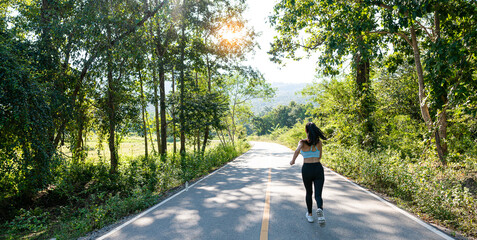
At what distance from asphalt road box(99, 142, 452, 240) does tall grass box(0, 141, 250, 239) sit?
798mm

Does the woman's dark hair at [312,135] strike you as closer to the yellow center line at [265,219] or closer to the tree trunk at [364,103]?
the yellow center line at [265,219]

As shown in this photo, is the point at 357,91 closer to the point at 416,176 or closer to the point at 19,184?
the point at 416,176

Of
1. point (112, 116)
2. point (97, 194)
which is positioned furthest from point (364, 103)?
point (97, 194)

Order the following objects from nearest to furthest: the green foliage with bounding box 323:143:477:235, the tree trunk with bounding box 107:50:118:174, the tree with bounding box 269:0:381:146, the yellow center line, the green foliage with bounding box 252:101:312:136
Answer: the yellow center line → the green foliage with bounding box 323:143:477:235 → the tree with bounding box 269:0:381:146 → the tree trunk with bounding box 107:50:118:174 → the green foliage with bounding box 252:101:312:136

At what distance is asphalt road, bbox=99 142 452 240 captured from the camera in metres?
4.51

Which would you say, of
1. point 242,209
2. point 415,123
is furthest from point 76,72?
point 415,123

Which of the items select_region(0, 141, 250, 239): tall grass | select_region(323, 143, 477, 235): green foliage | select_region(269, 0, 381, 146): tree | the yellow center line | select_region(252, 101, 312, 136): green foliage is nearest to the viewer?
the yellow center line

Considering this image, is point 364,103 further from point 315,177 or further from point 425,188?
point 315,177

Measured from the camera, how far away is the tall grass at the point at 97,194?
616 cm

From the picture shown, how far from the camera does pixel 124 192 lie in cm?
1127

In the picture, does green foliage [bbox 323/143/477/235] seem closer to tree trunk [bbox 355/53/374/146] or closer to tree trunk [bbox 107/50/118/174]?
tree trunk [bbox 355/53/374/146]

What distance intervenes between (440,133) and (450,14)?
4409 millimetres

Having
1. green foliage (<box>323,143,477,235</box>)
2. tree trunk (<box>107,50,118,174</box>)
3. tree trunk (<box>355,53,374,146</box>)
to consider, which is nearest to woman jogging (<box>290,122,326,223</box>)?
green foliage (<box>323,143,477,235</box>)

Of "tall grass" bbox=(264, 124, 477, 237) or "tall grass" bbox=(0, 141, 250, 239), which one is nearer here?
"tall grass" bbox=(264, 124, 477, 237)
